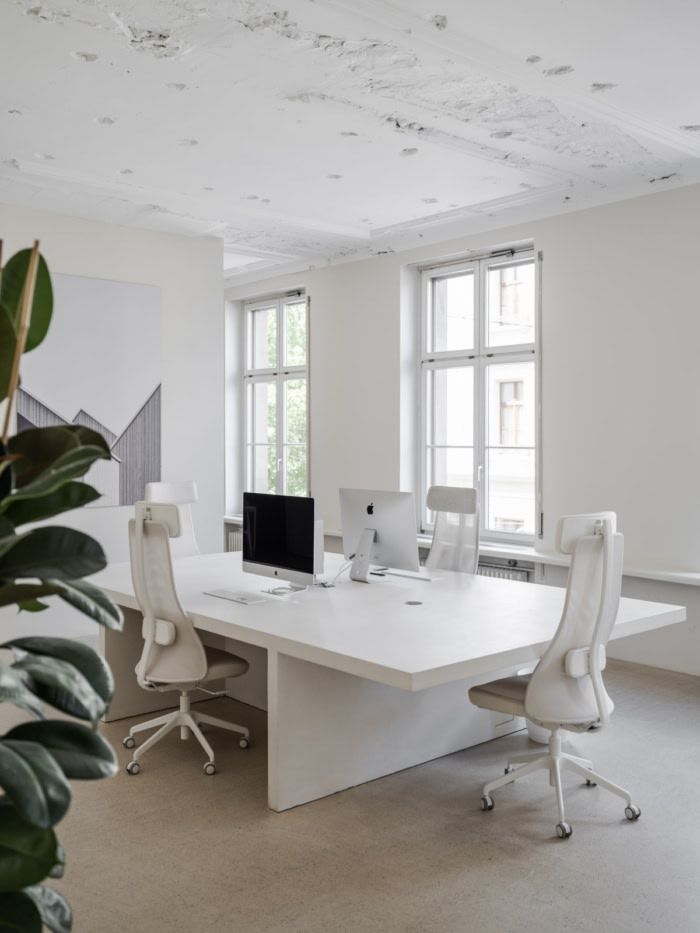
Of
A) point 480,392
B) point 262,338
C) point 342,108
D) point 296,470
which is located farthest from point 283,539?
point 262,338

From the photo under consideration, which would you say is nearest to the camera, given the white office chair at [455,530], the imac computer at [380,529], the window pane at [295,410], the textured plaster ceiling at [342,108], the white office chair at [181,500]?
the textured plaster ceiling at [342,108]

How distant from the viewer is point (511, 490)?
269 inches

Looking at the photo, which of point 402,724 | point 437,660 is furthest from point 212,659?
point 437,660

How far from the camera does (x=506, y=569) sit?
6527 millimetres

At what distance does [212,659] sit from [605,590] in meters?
1.81

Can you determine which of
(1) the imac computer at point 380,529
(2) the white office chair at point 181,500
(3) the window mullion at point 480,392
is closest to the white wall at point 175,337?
(2) the white office chair at point 181,500

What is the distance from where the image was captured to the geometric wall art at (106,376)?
20.3ft

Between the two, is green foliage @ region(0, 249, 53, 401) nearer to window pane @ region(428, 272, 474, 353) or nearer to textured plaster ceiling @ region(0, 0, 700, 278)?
textured plaster ceiling @ region(0, 0, 700, 278)

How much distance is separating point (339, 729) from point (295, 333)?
573 centimetres

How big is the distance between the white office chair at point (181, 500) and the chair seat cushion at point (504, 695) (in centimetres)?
267

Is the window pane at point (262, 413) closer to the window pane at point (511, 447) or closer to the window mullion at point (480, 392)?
the window mullion at point (480, 392)

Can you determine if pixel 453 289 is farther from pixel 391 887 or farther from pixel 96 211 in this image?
pixel 391 887

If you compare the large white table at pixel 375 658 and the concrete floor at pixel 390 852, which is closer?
the concrete floor at pixel 390 852

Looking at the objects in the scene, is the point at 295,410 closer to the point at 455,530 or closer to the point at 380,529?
A: the point at 455,530
